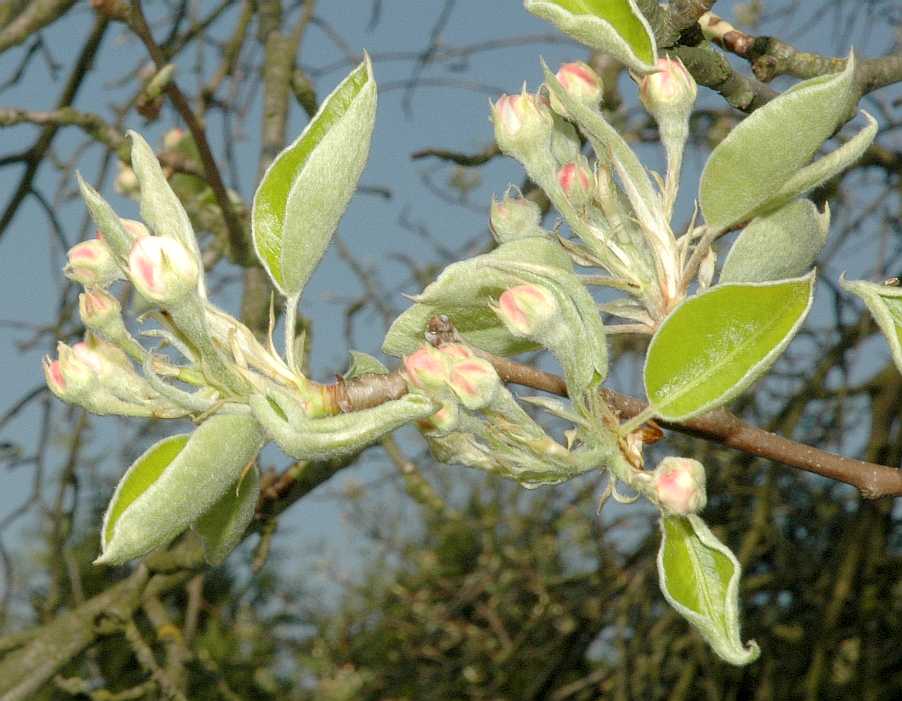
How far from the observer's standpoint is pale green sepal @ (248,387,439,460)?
59 centimetres

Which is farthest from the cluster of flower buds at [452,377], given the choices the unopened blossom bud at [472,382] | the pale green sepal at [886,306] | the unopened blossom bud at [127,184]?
the unopened blossom bud at [127,184]

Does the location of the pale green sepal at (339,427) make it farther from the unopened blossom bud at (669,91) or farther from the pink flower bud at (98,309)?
the unopened blossom bud at (669,91)

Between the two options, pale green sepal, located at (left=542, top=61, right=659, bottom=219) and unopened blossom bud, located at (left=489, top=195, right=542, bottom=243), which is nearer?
pale green sepal, located at (left=542, top=61, right=659, bottom=219)

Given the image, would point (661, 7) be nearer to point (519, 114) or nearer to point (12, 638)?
point (519, 114)

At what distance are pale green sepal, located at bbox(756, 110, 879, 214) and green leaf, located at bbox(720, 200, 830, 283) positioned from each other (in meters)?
0.02

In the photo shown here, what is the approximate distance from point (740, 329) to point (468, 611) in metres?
3.03

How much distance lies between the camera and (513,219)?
2.60 feet

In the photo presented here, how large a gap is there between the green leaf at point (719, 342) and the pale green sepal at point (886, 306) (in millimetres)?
57

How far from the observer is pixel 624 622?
2533 mm

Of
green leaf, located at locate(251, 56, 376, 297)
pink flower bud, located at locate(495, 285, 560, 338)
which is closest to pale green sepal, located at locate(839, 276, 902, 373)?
pink flower bud, located at locate(495, 285, 560, 338)

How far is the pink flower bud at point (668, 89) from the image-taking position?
0.77 meters

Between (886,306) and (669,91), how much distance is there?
0.71ft

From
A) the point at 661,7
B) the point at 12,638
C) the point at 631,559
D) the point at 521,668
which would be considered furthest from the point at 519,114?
the point at 521,668

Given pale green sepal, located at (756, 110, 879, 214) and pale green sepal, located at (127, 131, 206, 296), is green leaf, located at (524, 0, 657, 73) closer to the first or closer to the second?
pale green sepal, located at (756, 110, 879, 214)
